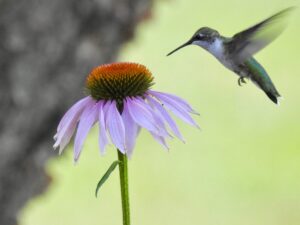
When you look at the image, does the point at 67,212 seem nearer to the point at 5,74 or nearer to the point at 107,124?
the point at 5,74

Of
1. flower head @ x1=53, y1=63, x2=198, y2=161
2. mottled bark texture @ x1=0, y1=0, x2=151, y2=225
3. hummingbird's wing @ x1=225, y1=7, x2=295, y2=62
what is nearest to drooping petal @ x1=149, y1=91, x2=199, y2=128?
flower head @ x1=53, y1=63, x2=198, y2=161

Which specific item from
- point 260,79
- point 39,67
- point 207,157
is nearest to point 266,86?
point 260,79

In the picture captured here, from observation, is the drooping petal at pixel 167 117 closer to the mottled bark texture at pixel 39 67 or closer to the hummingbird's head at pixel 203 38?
the hummingbird's head at pixel 203 38

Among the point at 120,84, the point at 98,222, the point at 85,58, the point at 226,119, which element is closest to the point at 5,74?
the point at 85,58

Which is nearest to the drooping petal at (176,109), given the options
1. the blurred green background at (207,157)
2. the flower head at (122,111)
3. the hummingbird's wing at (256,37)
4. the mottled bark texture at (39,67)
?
the flower head at (122,111)

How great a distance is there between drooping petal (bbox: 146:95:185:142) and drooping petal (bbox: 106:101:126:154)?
0.14 feet

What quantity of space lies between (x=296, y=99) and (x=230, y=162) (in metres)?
0.52

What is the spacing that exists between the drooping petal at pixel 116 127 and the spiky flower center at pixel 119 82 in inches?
1.8

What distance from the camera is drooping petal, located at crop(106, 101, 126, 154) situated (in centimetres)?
70

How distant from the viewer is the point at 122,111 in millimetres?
771

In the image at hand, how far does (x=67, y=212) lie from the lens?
10.9 ft

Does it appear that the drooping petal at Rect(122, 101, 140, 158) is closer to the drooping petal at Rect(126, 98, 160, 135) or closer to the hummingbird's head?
the drooping petal at Rect(126, 98, 160, 135)

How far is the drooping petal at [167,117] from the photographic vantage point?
719 mm

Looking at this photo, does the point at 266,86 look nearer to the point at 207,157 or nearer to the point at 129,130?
the point at 129,130
